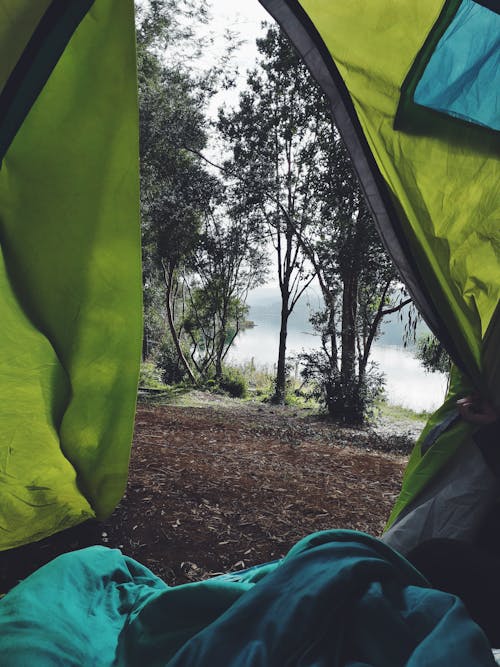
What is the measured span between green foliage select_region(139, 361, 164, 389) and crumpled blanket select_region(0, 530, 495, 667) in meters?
9.41

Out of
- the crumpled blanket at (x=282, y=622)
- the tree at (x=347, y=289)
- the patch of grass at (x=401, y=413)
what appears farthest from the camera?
the patch of grass at (x=401, y=413)

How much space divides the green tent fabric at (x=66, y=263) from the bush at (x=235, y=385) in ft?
28.6

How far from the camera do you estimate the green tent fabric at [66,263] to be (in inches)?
67.9

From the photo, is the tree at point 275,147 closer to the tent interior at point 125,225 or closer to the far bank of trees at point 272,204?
the far bank of trees at point 272,204

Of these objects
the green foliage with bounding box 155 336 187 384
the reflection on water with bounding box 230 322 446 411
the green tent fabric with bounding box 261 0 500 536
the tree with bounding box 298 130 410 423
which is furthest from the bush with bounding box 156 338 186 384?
the green tent fabric with bounding box 261 0 500 536

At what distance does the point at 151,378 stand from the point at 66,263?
9.92 m

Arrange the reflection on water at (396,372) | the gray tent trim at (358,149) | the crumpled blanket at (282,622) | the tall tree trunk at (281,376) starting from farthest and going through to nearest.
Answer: the tall tree trunk at (281,376) < the reflection on water at (396,372) < the gray tent trim at (358,149) < the crumpled blanket at (282,622)

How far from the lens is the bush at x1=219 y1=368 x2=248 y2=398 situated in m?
11.1

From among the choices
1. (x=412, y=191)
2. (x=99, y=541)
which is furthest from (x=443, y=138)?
(x=99, y=541)

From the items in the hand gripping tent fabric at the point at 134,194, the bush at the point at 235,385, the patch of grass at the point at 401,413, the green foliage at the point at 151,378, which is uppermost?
the hand gripping tent fabric at the point at 134,194

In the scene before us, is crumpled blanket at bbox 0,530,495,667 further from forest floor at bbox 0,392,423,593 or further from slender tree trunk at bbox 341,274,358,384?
slender tree trunk at bbox 341,274,358,384

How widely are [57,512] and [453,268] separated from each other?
222 cm

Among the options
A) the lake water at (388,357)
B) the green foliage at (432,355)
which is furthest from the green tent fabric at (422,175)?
the lake water at (388,357)

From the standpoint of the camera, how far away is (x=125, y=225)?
2.02 m
